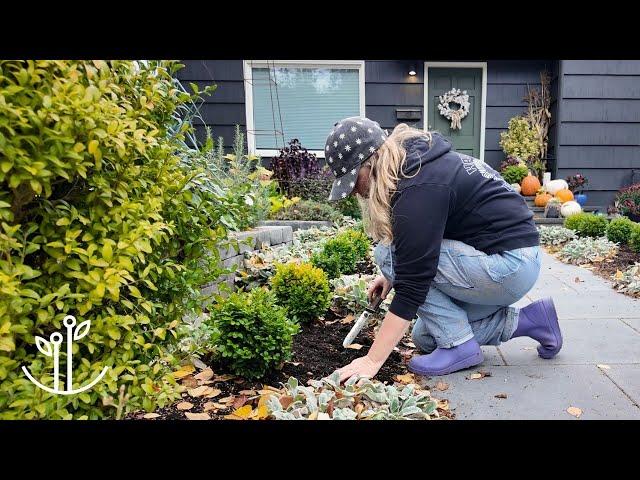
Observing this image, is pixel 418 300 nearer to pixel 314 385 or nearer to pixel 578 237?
pixel 314 385

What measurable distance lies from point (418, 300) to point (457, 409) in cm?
38

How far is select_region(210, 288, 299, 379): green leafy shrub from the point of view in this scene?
153 centimetres

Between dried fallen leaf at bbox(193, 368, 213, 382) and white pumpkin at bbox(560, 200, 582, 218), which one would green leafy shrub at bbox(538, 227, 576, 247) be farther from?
dried fallen leaf at bbox(193, 368, 213, 382)

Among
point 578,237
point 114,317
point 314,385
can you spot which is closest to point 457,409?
point 314,385

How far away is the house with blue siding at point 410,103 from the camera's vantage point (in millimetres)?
6684

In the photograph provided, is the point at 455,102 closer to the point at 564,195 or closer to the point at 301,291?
the point at 564,195

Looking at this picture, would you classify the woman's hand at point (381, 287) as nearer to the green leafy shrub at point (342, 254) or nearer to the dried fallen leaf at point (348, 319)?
the dried fallen leaf at point (348, 319)

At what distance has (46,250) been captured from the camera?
3.18 ft

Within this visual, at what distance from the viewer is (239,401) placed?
4.77 ft

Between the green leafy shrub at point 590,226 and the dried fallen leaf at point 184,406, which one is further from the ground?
the green leafy shrub at point 590,226

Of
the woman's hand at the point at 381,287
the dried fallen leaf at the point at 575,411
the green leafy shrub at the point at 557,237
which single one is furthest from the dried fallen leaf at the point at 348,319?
the green leafy shrub at the point at 557,237

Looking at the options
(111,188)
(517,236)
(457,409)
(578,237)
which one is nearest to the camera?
(111,188)

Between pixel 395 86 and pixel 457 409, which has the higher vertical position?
pixel 395 86

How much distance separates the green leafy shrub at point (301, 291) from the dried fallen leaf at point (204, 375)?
545 millimetres
